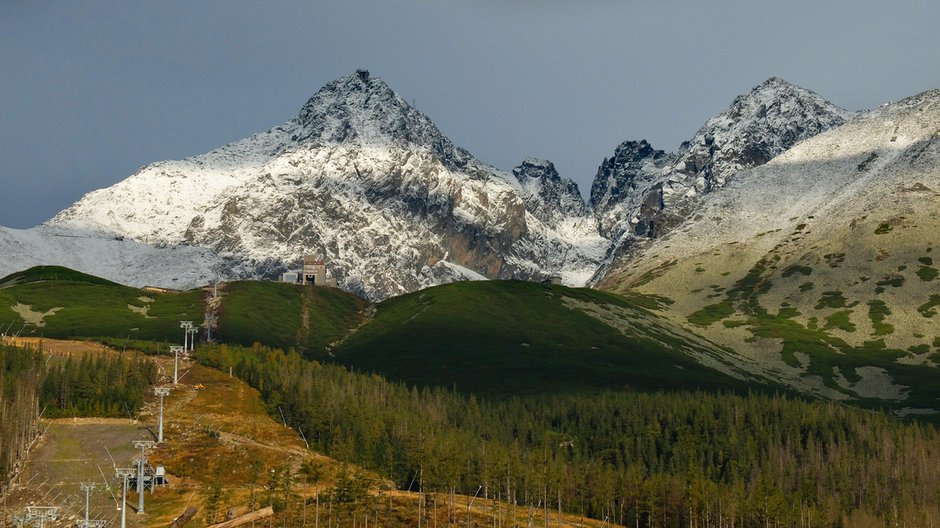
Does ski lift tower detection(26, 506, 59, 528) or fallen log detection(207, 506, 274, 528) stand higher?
ski lift tower detection(26, 506, 59, 528)

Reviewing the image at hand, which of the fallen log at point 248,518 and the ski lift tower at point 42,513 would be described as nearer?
the ski lift tower at point 42,513

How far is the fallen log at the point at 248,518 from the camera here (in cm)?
16338

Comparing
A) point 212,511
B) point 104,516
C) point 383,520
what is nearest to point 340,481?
point 383,520

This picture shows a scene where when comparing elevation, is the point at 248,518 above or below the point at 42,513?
below

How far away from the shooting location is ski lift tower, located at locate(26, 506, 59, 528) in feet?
492

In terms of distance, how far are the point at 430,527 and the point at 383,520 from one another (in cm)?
839

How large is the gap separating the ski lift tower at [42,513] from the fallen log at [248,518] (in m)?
21.3

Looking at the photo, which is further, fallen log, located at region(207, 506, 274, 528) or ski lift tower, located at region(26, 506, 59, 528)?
fallen log, located at region(207, 506, 274, 528)

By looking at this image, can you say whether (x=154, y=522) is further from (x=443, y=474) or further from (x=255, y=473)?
(x=443, y=474)

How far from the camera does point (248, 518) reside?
550 ft

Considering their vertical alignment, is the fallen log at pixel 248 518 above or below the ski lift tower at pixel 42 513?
below

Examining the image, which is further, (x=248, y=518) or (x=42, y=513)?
(x=248, y=518)

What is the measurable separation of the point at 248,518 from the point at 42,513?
27613 millimetres

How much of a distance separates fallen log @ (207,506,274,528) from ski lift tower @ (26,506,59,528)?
21344 millimetres
